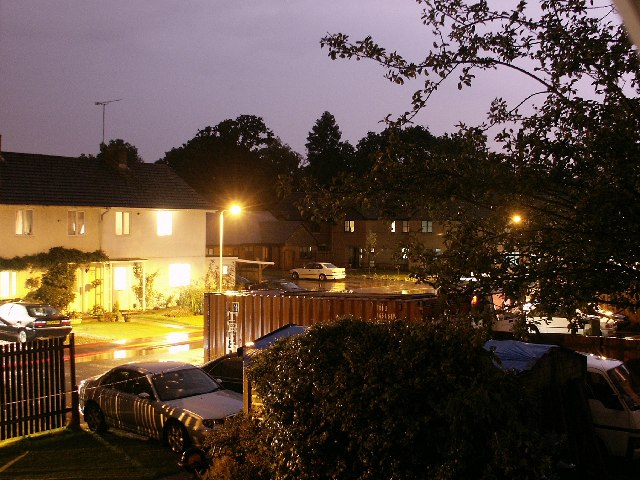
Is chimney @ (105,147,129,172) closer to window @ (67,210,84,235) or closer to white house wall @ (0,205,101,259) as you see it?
white house wall @ (0,205,101,259)

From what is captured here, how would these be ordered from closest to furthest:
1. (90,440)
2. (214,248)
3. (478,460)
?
(478,460), (90,440), (214,248)

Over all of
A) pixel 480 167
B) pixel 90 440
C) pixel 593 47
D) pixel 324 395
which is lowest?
pixel 90 440

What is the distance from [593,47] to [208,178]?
10262 cm

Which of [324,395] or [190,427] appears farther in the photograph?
[190,427]

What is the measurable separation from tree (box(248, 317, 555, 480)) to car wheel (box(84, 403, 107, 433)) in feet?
23.7

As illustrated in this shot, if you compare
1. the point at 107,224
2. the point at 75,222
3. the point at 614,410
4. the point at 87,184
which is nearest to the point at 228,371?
the point at 614,410

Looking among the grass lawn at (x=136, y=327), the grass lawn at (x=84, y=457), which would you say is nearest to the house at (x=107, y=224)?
the grass lawn at (x=136, y=327)

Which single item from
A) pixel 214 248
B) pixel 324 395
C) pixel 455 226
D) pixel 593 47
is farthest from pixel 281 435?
pixel 214 248

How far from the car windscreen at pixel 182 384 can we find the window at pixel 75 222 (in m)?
25.5

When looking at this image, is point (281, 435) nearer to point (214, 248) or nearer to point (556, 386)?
point (556, 386)

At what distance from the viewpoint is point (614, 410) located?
11773mm

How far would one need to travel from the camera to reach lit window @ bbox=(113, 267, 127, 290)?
38.6 m

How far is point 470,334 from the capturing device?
6992 millimetres

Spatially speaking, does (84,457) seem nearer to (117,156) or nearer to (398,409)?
(398,409)
